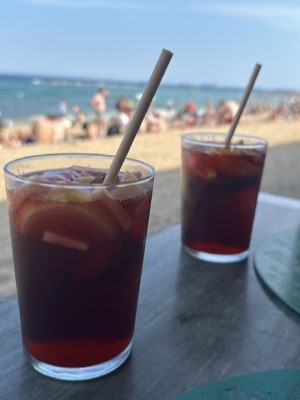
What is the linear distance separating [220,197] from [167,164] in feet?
16.6

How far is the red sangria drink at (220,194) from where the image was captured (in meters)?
0.90

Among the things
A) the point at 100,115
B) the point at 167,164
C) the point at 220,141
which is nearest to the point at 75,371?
the point at 220,141

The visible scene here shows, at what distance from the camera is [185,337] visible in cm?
67

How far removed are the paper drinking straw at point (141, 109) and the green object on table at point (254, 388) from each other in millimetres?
252

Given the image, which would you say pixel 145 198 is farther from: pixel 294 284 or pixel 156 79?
pixel 294 284

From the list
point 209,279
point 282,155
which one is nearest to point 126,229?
point 209,279

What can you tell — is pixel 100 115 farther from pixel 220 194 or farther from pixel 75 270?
pixel 75 270

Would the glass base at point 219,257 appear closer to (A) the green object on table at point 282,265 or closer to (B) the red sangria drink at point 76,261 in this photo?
(A) the green object on table at point 282,265

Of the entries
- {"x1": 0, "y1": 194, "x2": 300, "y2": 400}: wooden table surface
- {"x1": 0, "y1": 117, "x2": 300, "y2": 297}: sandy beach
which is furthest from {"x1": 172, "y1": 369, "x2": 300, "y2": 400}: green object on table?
{"x1": 0, "y1": 117, "x2": 300, "y2": 297}: sandy beach

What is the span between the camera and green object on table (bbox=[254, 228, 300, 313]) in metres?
0.80

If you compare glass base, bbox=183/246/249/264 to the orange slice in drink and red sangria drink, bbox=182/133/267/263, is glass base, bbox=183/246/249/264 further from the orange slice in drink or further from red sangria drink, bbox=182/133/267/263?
the orange slice in drink

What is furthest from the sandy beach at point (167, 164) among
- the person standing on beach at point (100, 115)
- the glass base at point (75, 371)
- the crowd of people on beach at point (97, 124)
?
the person standing on beach at point (100, 115)

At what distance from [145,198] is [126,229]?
0.04m

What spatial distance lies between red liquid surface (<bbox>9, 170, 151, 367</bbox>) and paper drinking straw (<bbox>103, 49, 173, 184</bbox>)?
0.12 feet
